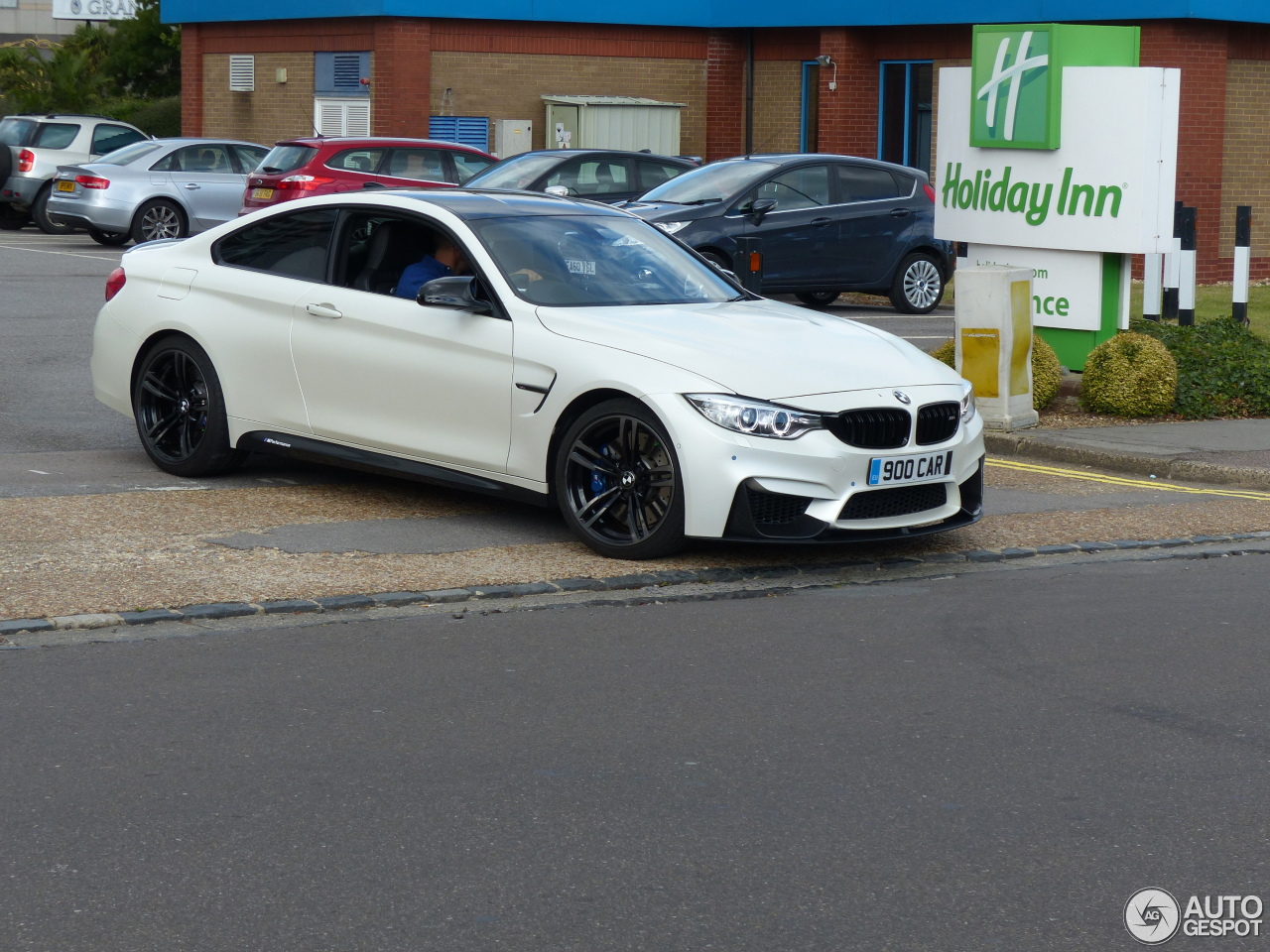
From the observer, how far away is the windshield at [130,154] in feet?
81.1

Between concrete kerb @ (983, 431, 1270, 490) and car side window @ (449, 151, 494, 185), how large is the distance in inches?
529

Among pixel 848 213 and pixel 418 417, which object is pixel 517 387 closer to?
pixel 418 417

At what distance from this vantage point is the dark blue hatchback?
17.9m

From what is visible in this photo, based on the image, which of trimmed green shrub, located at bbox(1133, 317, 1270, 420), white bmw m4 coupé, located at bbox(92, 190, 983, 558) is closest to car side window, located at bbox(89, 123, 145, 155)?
trimmed green shrub, located at bbox(1133, 317, 1270, 420)

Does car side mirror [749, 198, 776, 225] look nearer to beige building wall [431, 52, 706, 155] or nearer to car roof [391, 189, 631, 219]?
car roof [391, 189, 631, 219]

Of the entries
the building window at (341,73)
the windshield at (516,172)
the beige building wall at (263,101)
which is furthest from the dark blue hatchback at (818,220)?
the beige building wall at (263,101)

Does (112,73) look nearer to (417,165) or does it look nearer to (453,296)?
(417,165)

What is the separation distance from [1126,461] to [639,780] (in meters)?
6.38

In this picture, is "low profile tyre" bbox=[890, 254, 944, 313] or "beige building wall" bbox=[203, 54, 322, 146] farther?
"beige building wall" bbox=[203, 54, 322, 146]

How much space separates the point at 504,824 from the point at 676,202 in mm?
14048

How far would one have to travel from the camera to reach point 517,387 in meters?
7.85

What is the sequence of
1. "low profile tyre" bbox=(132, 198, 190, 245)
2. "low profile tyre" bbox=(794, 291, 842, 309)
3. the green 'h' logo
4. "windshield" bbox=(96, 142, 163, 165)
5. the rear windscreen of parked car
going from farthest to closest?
"windshield" bbox=(96, 142, 163, 165) < "low profile tyre" bbox=(132, 198, 190, 245) < the rear windscreen of parked car < "low profile tyre" bbox=(794, 291, 842, 309) < the green 'h' logo

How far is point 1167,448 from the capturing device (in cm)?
1076

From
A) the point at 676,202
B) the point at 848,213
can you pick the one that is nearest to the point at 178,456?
the point at 676,202
